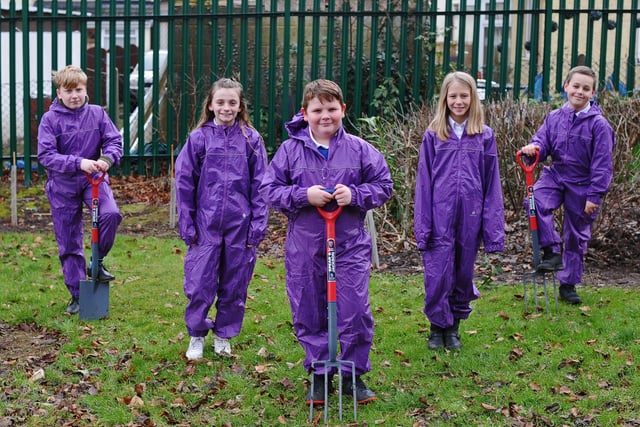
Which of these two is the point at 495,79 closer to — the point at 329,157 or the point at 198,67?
the point at 198,67

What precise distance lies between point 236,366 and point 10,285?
308cm

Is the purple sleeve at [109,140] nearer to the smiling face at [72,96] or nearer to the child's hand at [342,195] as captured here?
the smiling face at [72,96]

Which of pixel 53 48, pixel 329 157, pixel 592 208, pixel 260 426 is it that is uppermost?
pixel 53 48

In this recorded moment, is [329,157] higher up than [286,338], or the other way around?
[329,157]

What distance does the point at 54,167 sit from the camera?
6.96m

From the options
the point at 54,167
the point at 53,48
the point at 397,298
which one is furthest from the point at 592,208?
the point at 53,48

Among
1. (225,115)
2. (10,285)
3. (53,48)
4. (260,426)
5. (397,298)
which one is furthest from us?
(53,48)

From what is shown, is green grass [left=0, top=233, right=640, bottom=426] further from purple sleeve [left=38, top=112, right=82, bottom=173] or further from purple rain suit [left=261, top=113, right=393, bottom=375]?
purple sleeve [left=38, top=112, right=82, bottom=173]

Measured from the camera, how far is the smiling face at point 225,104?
5934 millimetres

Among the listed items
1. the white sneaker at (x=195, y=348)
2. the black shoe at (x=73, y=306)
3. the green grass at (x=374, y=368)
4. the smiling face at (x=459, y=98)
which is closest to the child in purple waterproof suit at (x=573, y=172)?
the green grass at (x=374, y=368)

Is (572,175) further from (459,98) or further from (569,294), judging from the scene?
(459,98)

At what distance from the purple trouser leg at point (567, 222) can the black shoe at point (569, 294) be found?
0.05 metres

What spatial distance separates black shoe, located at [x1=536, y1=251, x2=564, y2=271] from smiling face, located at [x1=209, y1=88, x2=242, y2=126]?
2.54m

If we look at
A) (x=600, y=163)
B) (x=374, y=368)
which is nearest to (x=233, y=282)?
(x=374, y=368)
